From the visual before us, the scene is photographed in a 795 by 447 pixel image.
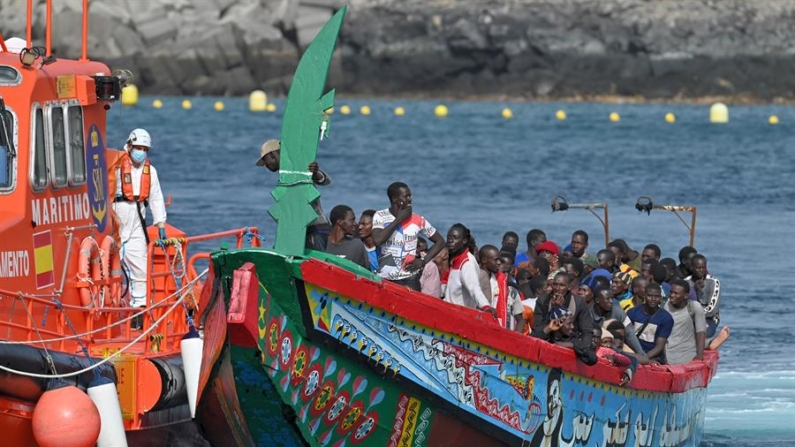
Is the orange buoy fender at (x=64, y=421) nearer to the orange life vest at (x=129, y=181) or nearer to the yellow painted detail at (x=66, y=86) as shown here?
the yellow painted detail at (x=66, y=86)

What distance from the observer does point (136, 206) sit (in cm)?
1564

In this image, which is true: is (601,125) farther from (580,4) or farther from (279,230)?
(279,230)

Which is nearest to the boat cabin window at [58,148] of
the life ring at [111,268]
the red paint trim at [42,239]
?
the red paint trim at [42,239]

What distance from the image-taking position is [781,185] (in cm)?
4888

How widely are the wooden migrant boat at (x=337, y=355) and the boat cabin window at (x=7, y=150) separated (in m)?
2.20

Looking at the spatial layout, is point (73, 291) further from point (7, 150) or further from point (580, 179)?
point (580, 179)

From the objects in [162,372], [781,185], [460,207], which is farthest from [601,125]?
[162,372]

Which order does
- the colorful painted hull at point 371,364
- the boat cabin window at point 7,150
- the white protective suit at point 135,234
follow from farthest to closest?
the white protective suit at point 135,234 < the boat cabin window at point 7,150 < the colorful painted hull at point 371,364

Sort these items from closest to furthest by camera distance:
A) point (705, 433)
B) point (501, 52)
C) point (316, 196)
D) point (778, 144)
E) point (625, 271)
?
1. point (316, 196)
2. point (625, 271)
3. point (705, 433)
4. point (778, 144)
5. point (501, 52)

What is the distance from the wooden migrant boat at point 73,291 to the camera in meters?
13.0

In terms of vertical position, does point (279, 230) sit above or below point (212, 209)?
above

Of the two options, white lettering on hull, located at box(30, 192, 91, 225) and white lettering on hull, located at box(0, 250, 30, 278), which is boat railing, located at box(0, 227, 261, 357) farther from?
white lettering on hull, located at box(30, 192, 91, 225)

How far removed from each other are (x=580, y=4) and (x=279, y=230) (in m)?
73.4

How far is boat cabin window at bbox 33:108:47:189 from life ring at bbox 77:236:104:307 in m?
0.83
